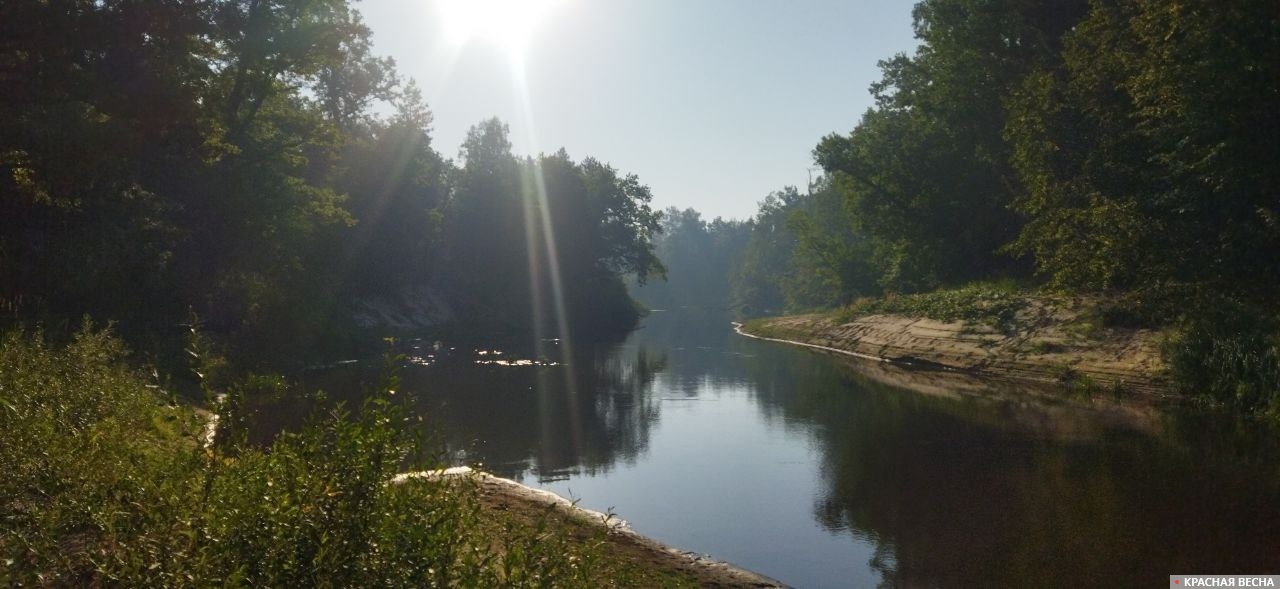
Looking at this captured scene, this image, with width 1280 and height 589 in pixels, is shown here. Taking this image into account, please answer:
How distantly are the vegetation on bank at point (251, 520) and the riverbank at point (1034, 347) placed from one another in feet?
64.9

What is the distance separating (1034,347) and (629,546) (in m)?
21.9

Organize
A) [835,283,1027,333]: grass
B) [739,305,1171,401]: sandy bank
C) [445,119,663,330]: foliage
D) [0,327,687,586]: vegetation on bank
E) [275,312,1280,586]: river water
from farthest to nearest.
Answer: [445,119,663,330]: foliage
[835,283,1027,333]: grass
[739,305,1171,401]: sandy bank
[275,312,1280,586]: river water
[0,327,687,586]: vegetation on bank

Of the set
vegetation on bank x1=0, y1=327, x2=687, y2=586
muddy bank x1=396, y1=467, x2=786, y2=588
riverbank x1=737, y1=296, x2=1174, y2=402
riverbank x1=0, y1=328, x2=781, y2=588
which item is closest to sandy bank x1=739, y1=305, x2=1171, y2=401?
riverbank x1=737, y1=296, x2=1174, y2=402

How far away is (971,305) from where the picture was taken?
1314 inches

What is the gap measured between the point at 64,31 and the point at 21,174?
3.64m

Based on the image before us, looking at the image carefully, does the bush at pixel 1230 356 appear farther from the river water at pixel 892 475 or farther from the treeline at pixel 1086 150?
the river water at pixel 892 475

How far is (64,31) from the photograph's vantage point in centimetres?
2006

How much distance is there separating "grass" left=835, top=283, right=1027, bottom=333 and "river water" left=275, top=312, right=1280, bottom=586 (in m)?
5.80

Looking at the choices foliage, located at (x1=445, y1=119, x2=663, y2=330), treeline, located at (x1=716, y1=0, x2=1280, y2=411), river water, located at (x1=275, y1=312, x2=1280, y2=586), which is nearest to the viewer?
river water, located at (x1=275, y1=312, x2=1280, y2=586)

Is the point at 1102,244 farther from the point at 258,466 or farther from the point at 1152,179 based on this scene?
the point at 258,466

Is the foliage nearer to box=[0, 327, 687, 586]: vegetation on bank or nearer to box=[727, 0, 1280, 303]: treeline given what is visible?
box=[727, 0, 1280, 303]: treeline

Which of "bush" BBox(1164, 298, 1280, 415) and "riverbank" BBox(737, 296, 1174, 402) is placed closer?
"bush" BBox(1164, 298, 1280, 415)

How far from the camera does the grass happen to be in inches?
1218

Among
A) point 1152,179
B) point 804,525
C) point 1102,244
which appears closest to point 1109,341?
point 1102,244
